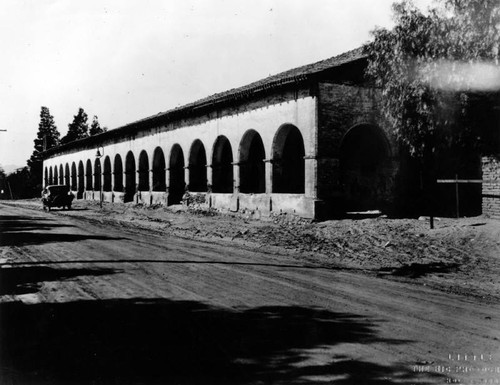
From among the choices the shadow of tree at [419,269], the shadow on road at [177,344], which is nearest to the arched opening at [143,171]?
the shadow of tree at [419,269]

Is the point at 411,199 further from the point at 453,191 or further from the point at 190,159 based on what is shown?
the point at 190,159

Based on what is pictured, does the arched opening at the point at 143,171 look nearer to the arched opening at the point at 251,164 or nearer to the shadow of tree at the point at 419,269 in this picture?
the arched opening at the point at 251,164

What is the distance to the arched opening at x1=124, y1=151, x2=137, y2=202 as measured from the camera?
109 ft

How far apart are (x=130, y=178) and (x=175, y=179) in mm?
7647

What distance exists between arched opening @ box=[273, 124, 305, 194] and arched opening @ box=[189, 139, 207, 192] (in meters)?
5.92

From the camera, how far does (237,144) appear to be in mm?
19953

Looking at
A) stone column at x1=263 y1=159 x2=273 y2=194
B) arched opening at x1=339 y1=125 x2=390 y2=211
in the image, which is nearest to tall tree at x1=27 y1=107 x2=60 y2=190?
stone column at x1=263 y1=159 x2=273 y2=194

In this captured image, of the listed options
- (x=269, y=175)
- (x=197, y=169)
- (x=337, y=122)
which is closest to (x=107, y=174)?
(x=197, y=169)

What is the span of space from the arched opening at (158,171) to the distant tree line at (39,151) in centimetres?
3707

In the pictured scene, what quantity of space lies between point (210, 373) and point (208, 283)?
3474 mm

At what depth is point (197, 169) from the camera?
25.0 metres

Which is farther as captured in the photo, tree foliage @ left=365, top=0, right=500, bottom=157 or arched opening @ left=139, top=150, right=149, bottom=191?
arched opening @ left=139, top=150, right=149, bottom=191

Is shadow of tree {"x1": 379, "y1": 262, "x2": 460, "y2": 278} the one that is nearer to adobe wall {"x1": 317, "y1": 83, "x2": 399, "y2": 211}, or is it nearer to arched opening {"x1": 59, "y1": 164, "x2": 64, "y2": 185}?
adobe wall {"x1": 317, "y1": 83, "x2": 399, "y2": 211}

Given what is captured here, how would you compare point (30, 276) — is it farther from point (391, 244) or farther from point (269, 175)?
point (269, 175)
